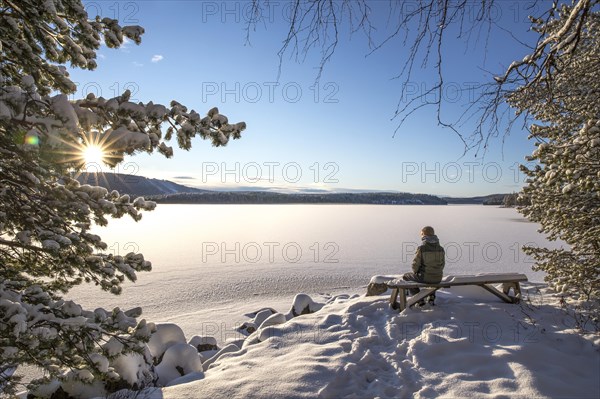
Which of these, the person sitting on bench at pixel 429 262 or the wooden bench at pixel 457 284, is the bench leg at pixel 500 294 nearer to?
the wooden bench at pixel 457 284

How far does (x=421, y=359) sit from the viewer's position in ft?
15.3

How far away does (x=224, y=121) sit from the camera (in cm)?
309

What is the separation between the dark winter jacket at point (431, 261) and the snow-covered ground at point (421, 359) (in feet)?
1.95

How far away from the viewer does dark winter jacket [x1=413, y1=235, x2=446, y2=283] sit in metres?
6.46

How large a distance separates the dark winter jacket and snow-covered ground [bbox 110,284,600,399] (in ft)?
1.95

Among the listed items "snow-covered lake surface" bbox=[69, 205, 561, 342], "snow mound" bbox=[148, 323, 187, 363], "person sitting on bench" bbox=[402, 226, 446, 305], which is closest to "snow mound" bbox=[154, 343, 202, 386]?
"snow mound" bbox=[148, 323, 187, 363]

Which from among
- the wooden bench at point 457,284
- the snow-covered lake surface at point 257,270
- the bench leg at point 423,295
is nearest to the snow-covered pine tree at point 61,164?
the wooden bench at point 457,284

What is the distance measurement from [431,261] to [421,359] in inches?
88.7

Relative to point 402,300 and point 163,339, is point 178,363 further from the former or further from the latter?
point 402,300

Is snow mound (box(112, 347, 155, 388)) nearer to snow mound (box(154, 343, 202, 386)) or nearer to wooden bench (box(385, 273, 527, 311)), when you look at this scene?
snow mound (box(154, 343, 202, 386))

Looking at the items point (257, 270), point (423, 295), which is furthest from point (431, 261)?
point (257, 270)

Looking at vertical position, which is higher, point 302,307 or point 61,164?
point 61,164

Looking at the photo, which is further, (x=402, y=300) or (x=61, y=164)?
(x=402, y=300)

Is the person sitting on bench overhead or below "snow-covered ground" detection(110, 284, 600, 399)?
overhead
